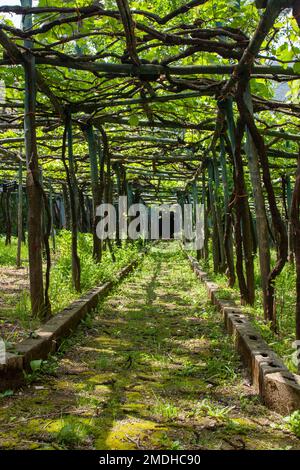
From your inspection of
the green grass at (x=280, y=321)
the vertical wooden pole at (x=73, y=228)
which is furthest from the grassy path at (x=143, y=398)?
the vertical wooden pole at (x=73, y=228)

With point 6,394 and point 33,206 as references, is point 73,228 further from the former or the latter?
point 6,394

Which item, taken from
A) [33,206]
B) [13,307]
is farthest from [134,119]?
[13,307]

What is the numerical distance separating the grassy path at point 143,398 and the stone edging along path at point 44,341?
0.38ft

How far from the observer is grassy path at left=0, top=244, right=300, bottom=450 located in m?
2.74

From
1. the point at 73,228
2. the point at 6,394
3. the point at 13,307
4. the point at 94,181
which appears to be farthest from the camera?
the point at 94,181

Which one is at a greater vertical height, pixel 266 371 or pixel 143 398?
pixel 266 371

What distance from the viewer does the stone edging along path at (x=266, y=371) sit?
3.08 meters

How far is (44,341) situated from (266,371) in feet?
6.09

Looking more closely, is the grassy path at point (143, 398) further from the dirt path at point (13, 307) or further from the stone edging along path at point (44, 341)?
the dirt path at point (13, 307)

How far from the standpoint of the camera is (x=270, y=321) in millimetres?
4914

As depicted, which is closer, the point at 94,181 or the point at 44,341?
the point at 44,341

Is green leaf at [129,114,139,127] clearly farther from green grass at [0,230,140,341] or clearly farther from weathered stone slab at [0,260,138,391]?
weathered stone slab at [0,260,138,391]

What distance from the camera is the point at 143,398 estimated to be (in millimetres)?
3502
